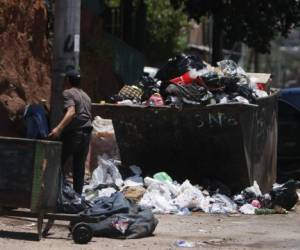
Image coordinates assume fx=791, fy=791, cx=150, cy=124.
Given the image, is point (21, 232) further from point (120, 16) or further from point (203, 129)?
point (120, 16)

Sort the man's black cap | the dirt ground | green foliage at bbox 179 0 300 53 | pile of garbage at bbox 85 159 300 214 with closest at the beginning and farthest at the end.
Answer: the dirt ground → the man's black cap → pile of garbage at bbox 85 159 300 214 → green foliage at bbox 179 0 300 53

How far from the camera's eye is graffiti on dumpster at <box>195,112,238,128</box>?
10.2 metres

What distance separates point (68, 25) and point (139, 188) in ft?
7.70

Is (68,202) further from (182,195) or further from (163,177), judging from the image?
(163,177)

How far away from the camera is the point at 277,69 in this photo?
85.4 meters

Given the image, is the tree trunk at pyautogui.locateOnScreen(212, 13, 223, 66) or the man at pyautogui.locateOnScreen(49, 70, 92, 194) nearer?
the man at pyautogui.locateOnScreen(49, 70, 92, 194)

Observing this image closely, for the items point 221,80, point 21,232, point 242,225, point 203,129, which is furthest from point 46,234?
point 221,80

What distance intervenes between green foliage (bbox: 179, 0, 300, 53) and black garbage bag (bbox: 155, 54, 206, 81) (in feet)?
27.2

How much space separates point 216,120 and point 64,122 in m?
2.48

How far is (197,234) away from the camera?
859 centimetres

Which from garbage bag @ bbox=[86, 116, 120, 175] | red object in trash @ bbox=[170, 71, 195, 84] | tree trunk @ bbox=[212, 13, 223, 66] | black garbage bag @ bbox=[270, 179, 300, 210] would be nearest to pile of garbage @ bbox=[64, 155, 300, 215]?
black garbage bag @ bbox=[270, 179, 300, 210]

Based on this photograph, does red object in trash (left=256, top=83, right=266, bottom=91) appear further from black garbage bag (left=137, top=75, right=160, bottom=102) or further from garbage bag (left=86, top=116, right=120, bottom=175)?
garbage bag (left=86, top=116, right=120, bottom=175)

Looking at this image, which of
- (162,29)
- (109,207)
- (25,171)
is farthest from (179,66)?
(162,29)

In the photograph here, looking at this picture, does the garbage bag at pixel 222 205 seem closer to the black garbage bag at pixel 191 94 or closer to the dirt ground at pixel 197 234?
the dirt ground at pixel 197 234
